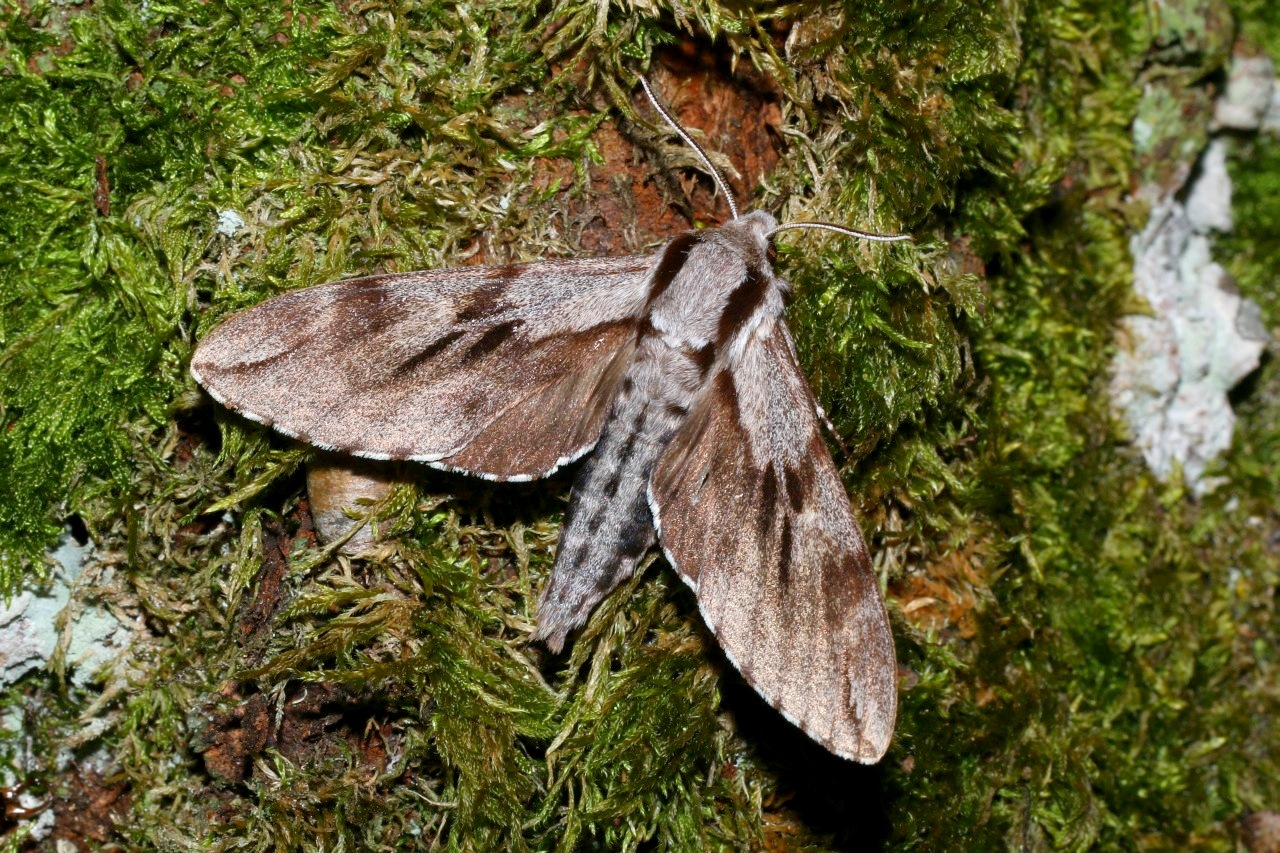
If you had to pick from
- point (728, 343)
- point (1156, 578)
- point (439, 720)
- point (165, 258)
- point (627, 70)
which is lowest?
point (1156, 578)

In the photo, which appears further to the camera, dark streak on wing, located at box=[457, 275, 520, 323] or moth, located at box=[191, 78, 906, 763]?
dark streak on wing, located at box=[457, 275, 520, 323]

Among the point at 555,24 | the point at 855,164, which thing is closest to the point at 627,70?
the point at 555,24

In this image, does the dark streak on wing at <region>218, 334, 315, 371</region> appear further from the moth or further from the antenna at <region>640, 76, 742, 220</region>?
the antenna at <region>640, 76, 742, 220</region>

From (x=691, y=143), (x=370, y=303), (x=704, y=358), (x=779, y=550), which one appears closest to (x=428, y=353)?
(x=370, y=303)

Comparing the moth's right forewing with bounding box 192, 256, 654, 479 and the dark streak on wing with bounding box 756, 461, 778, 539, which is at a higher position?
the moth's right forewing with bounding box 192, 256, 654, 479

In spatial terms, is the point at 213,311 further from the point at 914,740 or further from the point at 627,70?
the point at 914,740

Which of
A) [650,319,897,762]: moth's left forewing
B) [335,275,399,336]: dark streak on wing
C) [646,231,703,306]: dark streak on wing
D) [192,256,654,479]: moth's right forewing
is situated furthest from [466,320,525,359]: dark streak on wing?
[650,319,897,762]: moth's left forewing

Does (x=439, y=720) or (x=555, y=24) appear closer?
(x=439, y=720)
